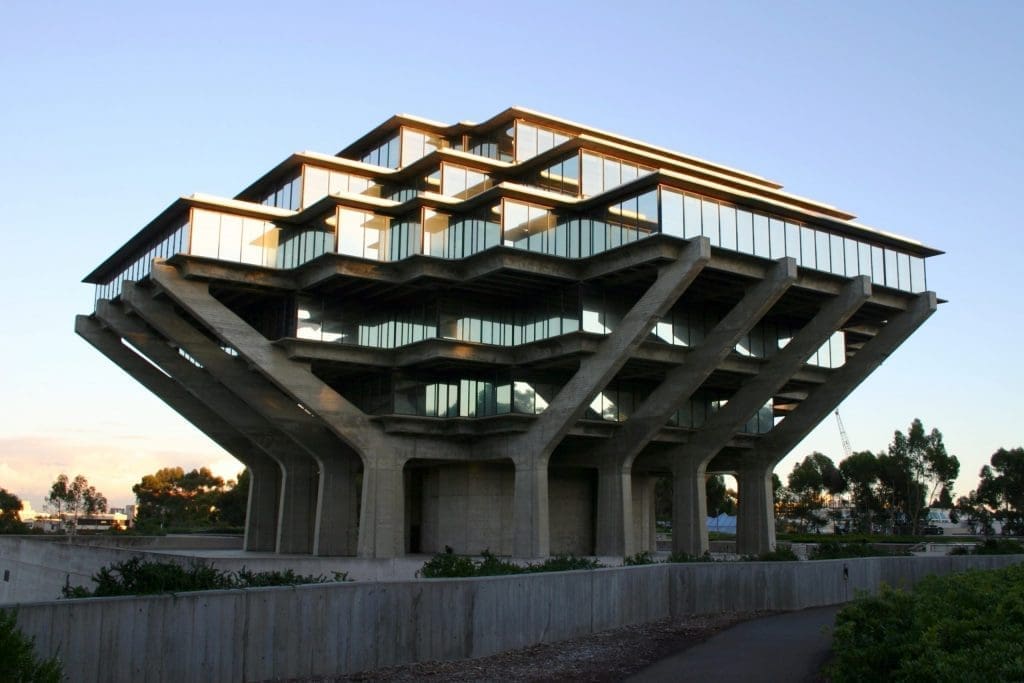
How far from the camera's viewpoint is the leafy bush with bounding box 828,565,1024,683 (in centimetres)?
1027

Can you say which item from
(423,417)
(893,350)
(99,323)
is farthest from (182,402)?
(893,350)

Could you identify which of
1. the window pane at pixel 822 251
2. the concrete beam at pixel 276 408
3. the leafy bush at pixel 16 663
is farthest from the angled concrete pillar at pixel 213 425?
the leafy bush at pixel 16 663

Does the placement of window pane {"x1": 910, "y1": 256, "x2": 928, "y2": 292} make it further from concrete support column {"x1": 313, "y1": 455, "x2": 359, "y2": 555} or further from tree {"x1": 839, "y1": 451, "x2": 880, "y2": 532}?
tree {"x1": 839, "y1": 451, "x2": 880, "y2": 532}

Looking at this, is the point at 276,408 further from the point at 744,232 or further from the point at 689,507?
the point at 744,232

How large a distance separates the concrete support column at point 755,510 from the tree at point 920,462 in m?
65.7

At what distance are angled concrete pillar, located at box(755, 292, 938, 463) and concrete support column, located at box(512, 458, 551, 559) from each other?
50.2ft

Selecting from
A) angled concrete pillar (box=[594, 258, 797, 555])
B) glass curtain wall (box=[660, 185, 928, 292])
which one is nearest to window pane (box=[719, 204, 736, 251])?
glass curtain wall (box=[660, 185, 928, 292])

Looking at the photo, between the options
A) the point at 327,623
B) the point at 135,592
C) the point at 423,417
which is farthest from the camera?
the point at 423,417

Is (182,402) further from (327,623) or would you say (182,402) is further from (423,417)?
(327,623)

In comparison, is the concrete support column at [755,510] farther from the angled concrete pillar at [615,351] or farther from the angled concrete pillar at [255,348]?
the angled concrete pillar at [255,348]

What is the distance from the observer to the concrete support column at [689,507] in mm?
53312

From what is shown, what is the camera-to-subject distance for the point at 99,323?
193 ft

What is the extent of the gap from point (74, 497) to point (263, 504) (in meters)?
97.0

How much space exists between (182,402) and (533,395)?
862 inches
